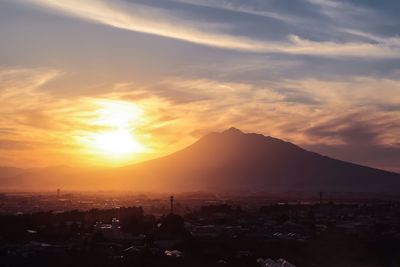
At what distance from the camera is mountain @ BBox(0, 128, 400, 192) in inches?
5787

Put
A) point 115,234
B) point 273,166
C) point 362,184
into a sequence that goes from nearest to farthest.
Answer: point 115,234 < point 362,184 < point 273,166

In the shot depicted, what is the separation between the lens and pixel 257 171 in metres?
157

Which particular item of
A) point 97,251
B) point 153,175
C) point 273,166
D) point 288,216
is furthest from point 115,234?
point 153,175

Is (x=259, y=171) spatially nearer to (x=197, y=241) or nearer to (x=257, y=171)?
(x=257, y=171)

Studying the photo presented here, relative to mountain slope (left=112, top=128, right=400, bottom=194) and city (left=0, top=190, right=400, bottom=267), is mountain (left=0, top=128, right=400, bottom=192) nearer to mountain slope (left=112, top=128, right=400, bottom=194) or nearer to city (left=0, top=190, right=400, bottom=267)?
mountain slope (left=112, top=128, right=400, bottom=194)

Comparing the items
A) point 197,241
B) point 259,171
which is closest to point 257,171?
point 259,171

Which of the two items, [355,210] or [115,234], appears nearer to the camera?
[115,234]

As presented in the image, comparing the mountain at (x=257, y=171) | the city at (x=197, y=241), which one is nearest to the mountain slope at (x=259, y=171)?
Result: the mountain at (x=257, y=171)

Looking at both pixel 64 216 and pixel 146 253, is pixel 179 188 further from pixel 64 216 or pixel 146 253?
pixel 146 253

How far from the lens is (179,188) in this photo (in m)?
162

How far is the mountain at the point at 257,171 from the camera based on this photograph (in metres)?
147

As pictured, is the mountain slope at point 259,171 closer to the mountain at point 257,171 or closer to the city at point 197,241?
the mountain at point 257,171

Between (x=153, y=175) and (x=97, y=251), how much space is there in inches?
6019

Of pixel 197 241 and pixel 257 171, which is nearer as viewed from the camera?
pixel 197 241
